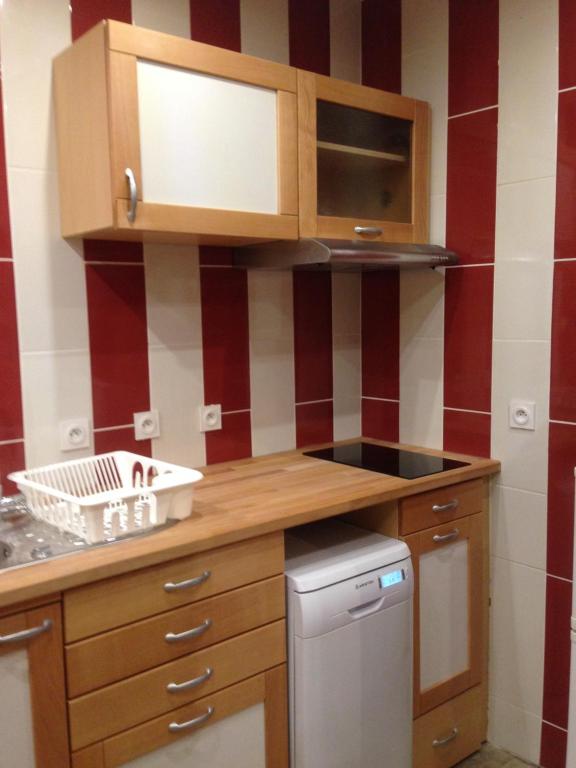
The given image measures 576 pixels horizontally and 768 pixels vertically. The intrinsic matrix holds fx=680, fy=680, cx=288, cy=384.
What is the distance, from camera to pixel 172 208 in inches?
66.6

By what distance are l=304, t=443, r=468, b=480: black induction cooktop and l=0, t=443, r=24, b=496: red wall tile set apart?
953 millimetres

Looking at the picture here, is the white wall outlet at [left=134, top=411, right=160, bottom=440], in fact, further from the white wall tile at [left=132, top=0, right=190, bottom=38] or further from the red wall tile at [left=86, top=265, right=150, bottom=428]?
the white wall tile at [left=132, top=0, right=190, bottom=38]

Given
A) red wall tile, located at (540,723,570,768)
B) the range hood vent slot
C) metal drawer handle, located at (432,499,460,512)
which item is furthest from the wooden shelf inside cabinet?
red wall tile, located at (540,723,570,768)

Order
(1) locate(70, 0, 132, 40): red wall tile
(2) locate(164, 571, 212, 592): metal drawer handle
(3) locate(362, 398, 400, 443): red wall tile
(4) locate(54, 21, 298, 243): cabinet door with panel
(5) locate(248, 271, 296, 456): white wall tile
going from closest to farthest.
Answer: (2) locate(164, 571, 212, 592): metal drawer handle → (4) locate(54, 21, 298, 243): cabinet door with panel → (1) locate(70, 0, 132, 40): red wall tile → (5) locate(248, 271, 296, 456): white wall tile → (3) locate(362, 398, 400, 443): red wall tile

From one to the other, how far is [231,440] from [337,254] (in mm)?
732

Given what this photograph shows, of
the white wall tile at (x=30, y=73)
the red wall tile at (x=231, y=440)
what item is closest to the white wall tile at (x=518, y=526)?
the red wall tile at (x=231, y=440)

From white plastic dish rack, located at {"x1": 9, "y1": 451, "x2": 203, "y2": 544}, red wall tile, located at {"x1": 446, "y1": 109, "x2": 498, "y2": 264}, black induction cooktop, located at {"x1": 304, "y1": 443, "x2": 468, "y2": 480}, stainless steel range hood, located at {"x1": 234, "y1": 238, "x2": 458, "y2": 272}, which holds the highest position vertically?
red wall tile, located at {"x1": 446, "y1": 109, "x2": 498, "y2": 264}

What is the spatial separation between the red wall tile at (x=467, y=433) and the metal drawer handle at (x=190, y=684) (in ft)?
3.83

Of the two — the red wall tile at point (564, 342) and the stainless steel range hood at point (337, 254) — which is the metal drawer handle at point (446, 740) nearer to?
the red wall tile at point (564, 342)

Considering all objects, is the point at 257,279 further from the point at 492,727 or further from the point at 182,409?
the point at 492,727

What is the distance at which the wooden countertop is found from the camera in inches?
51.9

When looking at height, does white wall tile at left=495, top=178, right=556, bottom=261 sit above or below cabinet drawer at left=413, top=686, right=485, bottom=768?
above

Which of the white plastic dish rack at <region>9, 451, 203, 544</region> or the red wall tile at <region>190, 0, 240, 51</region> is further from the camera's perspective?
the red wall tile at <region>190, 0, 240, 51</region>

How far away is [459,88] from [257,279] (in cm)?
91
